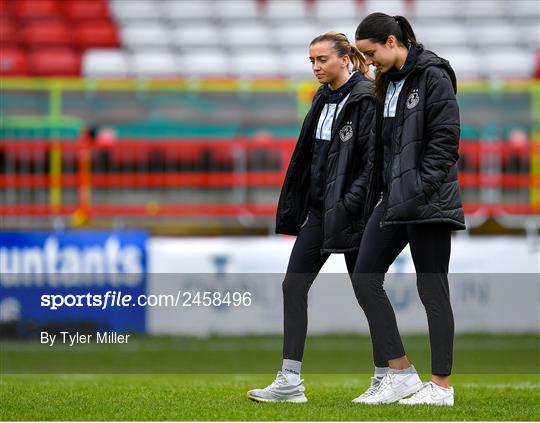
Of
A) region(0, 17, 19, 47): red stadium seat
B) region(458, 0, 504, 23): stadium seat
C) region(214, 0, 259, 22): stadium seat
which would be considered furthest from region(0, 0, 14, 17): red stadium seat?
region(458, 0, 504, 23): stadium seat

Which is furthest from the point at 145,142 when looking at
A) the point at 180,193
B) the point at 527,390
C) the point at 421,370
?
the point at 527,390

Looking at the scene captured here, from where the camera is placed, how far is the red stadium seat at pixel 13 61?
18594 mm

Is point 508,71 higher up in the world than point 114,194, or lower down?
higher up

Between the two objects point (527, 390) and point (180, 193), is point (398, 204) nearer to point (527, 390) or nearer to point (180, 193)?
point (527, 390)

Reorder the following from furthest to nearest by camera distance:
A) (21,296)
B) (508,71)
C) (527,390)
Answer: (508,71), (21,296), (527,390)

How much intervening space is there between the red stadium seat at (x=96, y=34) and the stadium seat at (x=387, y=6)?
4222 mm

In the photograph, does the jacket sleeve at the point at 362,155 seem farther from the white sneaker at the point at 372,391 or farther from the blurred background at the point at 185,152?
the blurred background at the point at 185,152

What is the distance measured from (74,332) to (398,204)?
5.89 metres

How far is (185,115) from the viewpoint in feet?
49.2

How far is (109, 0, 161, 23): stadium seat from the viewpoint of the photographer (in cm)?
2120

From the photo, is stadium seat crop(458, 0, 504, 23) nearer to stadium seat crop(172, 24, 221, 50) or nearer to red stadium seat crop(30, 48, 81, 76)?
stadium seat crop(172, 24, 221, 50)

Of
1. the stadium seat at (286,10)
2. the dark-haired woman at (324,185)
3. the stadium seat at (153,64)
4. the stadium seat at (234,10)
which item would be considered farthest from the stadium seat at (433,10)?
the dark-haired woman at (324,185)

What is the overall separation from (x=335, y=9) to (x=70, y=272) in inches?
410

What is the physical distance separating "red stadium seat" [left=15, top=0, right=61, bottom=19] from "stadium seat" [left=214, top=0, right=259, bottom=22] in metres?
2.73
